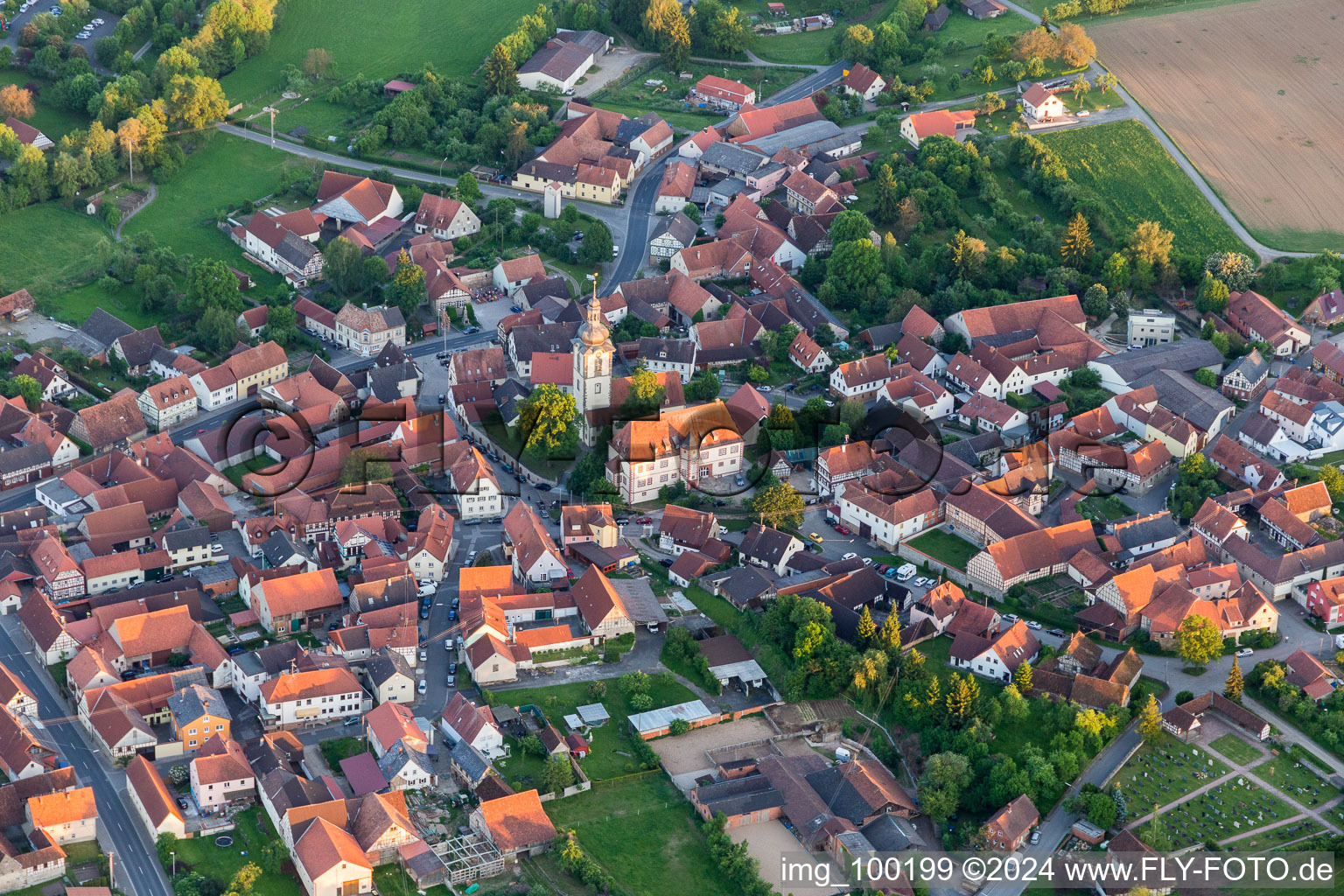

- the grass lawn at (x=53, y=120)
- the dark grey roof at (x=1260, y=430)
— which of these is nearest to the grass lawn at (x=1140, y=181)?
the dark grey roof at (x=1260, y=430)

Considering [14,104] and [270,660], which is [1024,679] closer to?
[270,660]

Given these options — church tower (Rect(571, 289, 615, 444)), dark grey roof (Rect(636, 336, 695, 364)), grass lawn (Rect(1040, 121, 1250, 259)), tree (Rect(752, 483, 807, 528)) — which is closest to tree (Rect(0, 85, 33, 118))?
dark grey roof (Rect(636, 336, 695, 364))

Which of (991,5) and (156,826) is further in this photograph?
(991,5)

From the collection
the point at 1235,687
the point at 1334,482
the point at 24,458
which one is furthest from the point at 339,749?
the point at 1334,482

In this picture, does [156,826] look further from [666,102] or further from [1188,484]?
[666,102]

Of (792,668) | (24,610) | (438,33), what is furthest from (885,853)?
(438,33)

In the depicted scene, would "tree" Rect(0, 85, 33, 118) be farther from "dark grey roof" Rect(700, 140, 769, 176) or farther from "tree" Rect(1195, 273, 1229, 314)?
"tree" Rect(1195, 273, 1229, 314)

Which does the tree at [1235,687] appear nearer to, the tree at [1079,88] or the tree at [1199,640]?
the tree at [1199,640]
